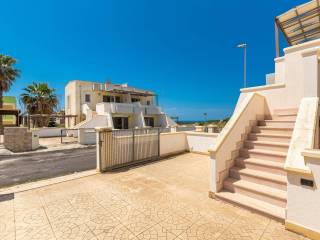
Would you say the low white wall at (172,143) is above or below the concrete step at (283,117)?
below

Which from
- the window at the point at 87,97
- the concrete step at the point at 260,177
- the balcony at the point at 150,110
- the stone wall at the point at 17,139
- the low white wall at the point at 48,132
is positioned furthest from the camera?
the balcony at the point at 150,110

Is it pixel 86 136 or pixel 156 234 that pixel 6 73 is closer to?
pixel 86 136

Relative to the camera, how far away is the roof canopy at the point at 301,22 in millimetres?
8125

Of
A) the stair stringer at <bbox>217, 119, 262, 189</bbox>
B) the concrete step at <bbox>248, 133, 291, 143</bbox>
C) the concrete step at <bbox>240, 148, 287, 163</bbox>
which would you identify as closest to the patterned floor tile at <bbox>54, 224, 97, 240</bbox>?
the stair stringer at <bbox>217, 119, 262, 189</bbox>

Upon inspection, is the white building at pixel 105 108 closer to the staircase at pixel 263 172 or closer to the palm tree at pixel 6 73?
the palm tree at pixel 6 73

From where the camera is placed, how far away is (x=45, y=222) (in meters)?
3.53

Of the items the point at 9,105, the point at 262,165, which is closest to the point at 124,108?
the point at 262,165

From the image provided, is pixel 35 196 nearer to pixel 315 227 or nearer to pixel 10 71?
pixel 315 227

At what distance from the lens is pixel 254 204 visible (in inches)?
152

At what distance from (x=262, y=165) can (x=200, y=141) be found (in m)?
5.88

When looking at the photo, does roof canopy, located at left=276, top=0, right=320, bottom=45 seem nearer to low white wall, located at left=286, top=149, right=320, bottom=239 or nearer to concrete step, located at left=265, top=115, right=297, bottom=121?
concrete step, located at left=265, top=115, right=297, bottom=121

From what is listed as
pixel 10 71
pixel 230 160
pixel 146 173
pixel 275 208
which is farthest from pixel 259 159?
pixel 10 71

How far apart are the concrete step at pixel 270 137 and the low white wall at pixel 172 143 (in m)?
4.93

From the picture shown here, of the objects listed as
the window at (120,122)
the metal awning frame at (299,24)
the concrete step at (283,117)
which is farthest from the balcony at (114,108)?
the concrete step at (283,117)
